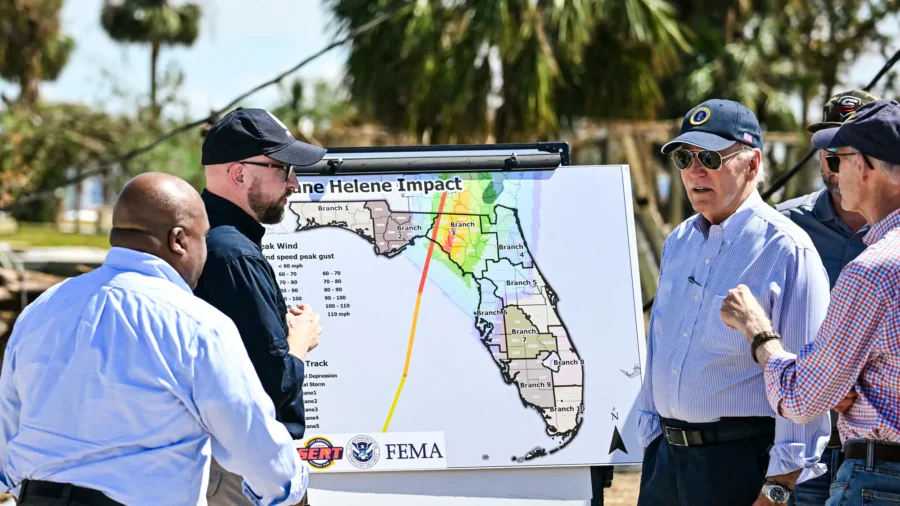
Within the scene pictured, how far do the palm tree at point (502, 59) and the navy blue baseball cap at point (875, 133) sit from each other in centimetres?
837

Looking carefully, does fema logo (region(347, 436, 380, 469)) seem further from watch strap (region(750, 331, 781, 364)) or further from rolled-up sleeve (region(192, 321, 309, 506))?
watch strap (region(750, 331, 781, 364))

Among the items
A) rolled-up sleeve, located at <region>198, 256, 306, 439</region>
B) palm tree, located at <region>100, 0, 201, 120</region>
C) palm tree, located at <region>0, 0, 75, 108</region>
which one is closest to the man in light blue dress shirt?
rolled-up sleeve, located at <region>198, 256, 306, 439</region>

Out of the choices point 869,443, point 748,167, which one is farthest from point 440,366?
point 869,443

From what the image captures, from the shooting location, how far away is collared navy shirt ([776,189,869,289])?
382 centimetres

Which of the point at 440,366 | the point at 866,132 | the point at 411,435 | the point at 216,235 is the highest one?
the point at 866,132

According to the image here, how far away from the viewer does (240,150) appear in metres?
2.99

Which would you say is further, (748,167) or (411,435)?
(411,435)

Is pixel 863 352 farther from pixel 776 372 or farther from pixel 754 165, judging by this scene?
pixel 754 165

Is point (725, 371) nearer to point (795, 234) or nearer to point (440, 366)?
point (795, 234)

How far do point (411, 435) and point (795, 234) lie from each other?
5.12 feet

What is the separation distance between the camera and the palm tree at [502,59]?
431 inches

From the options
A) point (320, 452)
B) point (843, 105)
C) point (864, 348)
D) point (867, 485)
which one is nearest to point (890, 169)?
point (864, 348)

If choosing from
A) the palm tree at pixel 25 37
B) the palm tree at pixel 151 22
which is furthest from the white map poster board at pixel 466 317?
the palm tree at pixel 151 22

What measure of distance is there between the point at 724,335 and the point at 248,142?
156cm
